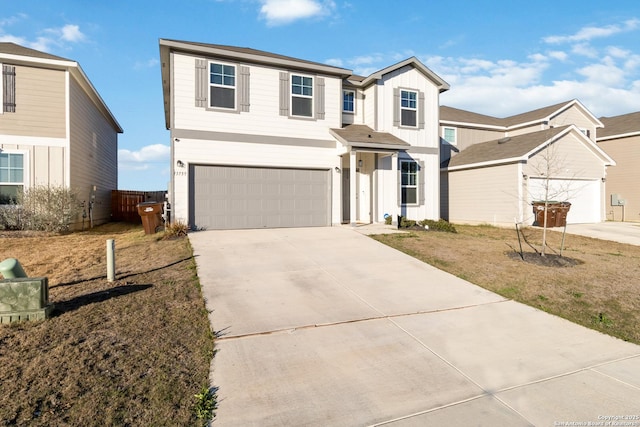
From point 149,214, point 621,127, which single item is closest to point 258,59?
point 149,214

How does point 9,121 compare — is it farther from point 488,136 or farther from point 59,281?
point 488,136

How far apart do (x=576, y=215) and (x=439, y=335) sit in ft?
55.0

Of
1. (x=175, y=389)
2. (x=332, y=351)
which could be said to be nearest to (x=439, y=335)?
(x=332, y=351)

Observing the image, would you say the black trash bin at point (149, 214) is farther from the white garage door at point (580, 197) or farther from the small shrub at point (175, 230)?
the white garage door at point (580, 197)

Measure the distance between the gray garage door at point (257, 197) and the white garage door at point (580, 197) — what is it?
10.5m

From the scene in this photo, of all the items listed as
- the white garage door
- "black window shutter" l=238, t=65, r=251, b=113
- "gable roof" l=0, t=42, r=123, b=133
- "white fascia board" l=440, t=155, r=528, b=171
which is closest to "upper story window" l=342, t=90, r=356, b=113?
"black window shutter" l=238, t=65, r=251, b=113

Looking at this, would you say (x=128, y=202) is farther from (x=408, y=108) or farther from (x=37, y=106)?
(x=408, y=108)

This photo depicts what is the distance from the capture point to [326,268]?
23.9 ft

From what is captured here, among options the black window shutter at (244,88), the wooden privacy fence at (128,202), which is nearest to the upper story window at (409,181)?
the black window shutter at (244,88)

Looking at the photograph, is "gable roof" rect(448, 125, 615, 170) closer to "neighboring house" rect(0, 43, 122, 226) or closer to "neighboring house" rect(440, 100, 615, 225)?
"neighboring house" rect(440, 100, 615, 225)

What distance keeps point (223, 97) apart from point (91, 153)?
7.86m

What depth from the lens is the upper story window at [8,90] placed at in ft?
38.4

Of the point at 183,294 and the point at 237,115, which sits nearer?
the point at 183,294

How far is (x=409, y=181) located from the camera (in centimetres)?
1453
